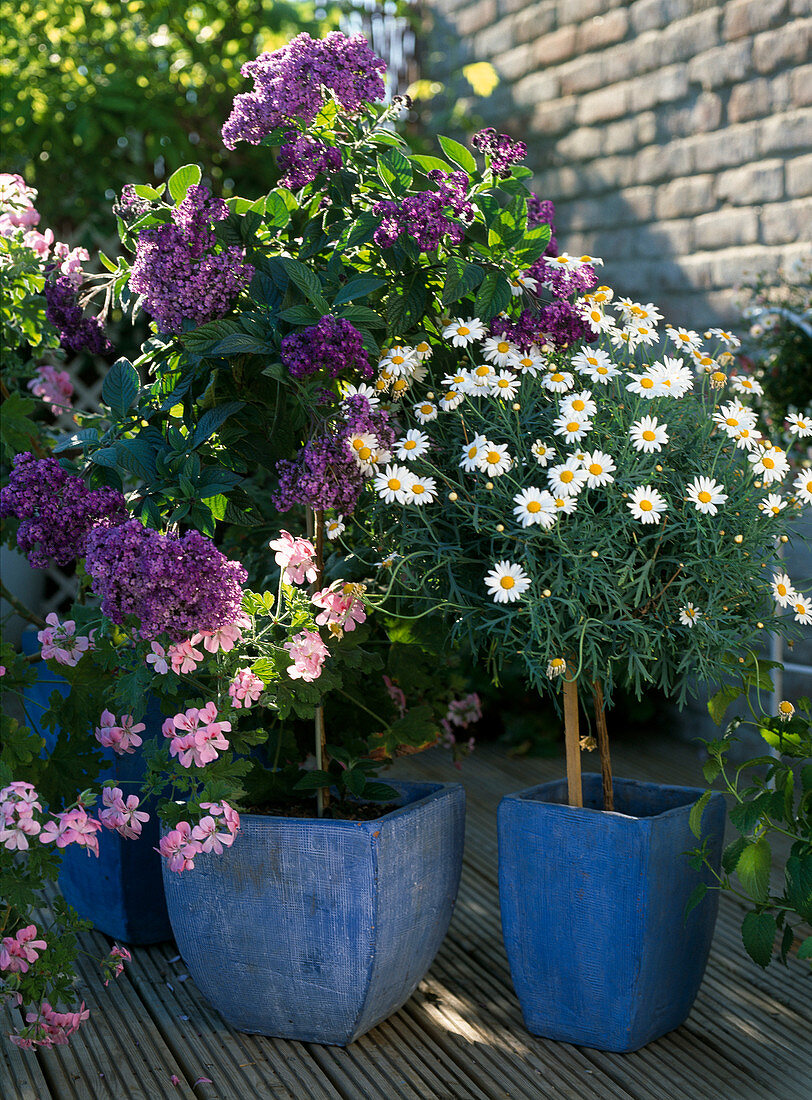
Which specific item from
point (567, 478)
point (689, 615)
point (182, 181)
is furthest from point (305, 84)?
point (689, 615)

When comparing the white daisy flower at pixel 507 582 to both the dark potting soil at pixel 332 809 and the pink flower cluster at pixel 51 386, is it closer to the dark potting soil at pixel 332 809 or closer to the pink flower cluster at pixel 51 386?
the dark potting soil at pixel 332 809

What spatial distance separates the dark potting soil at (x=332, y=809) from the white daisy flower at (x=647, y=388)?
0.71 metres

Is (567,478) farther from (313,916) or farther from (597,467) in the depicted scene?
(313,916)

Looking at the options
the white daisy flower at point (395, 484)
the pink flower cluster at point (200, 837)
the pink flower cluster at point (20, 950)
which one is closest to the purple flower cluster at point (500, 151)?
the white daisy flower at point (395, 484)

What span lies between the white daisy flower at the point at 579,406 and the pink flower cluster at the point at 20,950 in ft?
3.07

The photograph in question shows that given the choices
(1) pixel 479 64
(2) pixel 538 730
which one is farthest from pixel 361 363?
(1) pixel 479 64

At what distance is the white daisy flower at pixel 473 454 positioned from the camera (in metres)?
1.34

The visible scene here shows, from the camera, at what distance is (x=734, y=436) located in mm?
1414

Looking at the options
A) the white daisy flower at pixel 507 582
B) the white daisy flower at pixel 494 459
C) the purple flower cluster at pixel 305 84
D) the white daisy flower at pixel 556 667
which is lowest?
the white daisy flower at pixel 556 667

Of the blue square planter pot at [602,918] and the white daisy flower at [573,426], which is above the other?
the white daisy flower at [573,426]

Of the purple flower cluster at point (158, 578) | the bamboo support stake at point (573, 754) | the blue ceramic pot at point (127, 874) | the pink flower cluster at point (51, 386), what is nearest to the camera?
the purple flower cluster at point (158, 578)

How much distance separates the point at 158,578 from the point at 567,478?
491 mm

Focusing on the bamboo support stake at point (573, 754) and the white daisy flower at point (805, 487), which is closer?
the white daisy flower at point (805, 487)

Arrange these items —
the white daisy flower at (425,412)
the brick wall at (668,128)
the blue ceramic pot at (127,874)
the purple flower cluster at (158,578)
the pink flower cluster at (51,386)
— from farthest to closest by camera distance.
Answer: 1. the brick wall at (668,128)
2. the pink flower cluster at (51,386)
3. the blue ceramic pot at (127,874)
4. the white daisy flower at (425,412)
5. the purple flower cluster at (158,578)
